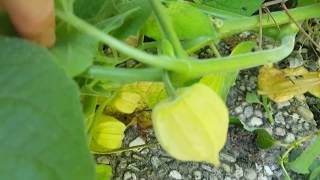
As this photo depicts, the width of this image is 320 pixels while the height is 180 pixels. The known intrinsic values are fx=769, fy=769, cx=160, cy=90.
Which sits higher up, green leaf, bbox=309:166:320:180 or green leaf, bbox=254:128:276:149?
green leaf, bbox=254:128:276:149

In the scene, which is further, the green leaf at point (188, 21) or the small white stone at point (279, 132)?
the small white stone at point (279, 132)

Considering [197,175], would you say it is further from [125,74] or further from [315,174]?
[125,74]

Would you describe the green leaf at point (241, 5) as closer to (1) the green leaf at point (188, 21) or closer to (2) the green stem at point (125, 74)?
(1) the green leaf at point (188, 21)

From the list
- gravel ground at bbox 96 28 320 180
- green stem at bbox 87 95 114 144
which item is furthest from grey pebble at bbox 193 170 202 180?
green stem at bbox 87 95 114 144

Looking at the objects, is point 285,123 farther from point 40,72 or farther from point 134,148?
point 40,72

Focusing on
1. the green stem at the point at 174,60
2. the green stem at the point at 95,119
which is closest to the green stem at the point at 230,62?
the green stem at the point at 174,60

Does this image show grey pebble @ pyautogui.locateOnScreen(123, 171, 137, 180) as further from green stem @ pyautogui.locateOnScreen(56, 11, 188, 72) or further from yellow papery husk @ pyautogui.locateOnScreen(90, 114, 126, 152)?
green stem @ pyautogui.locateOnScreen(56, 11, 188, 72)
